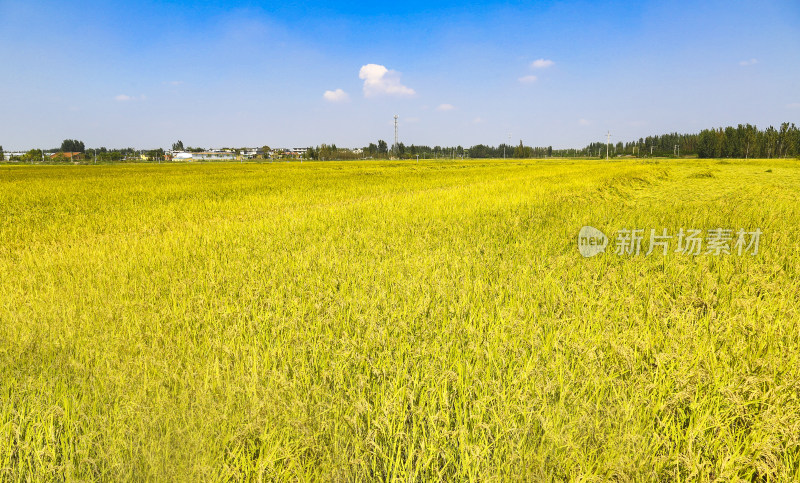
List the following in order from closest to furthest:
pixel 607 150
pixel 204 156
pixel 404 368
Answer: pixel 404 368
pixel 607 150
pixel 204 156

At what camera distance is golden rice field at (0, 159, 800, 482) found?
1487mm

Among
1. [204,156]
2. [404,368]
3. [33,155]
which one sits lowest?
[404,368]

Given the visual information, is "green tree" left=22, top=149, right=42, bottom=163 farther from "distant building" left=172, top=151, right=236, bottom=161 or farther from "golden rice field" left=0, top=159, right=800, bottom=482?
"golden rice field" left=0, top=159, right=800, bottom=482

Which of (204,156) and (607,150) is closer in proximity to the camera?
(607,150)

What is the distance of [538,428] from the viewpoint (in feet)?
5.41

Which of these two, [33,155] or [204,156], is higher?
[204,156]

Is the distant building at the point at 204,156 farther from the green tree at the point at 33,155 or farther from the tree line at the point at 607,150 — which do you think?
the green tree at the point at 33,155

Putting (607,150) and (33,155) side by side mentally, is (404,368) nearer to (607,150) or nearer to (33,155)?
(607,150)

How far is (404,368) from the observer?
1992 millimetres

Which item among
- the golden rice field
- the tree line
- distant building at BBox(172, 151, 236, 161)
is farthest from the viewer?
distant building at BBox(172, 151, 236, 161)

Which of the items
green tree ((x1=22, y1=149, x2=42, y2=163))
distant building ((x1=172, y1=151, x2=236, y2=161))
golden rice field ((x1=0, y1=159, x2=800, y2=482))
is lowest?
golden rice field ((x1=0, y1=159, x2=800, y2=482))

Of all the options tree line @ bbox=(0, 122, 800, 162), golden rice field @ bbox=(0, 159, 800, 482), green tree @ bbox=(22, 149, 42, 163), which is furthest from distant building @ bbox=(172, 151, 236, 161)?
golden rice field @ bbox=(0, 159, 800, 482)

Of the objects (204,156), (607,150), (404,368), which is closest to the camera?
(404,368)

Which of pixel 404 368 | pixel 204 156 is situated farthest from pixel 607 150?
pixel 204 156
